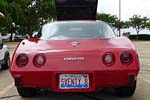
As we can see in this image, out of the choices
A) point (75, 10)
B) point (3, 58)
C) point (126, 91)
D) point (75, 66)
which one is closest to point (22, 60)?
point (75, 66)

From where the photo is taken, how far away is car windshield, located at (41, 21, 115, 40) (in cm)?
780

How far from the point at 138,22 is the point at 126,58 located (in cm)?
6644

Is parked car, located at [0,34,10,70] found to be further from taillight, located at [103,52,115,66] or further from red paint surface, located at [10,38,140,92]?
taillight, located at [103,52,115,66]

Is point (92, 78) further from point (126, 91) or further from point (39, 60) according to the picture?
point (126, 91)

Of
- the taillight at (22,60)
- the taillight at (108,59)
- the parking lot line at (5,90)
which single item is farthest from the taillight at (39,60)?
the parking lot line at (5,90)

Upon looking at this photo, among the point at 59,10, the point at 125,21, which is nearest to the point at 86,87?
the point at 59,10

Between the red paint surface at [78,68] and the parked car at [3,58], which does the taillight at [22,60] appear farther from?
the parked car at [3,58]

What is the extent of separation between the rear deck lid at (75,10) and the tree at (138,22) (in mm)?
58235

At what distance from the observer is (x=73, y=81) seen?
657cm

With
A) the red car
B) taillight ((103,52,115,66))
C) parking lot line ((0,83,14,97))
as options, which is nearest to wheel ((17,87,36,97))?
parking lot line ((0,83,14,97))

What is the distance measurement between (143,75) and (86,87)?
5311 mm

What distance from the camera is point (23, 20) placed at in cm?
5903

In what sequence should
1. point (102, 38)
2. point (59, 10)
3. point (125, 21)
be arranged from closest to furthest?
point (102, 38)
point (59, 10)
point (125, 21)

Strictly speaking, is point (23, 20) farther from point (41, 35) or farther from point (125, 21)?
point (41, 35)
